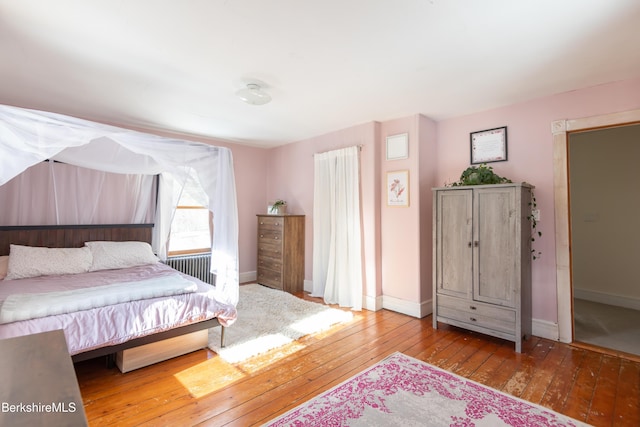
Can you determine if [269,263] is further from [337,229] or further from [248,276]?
[337,229]

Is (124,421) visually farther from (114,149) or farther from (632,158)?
(632,158)

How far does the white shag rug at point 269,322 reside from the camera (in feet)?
9.37

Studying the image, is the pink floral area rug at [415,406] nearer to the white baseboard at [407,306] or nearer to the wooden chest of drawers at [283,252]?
the white baseboard at [407,306]

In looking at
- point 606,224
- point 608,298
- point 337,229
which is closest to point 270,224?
point 337,229

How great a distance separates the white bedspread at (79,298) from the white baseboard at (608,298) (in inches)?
210

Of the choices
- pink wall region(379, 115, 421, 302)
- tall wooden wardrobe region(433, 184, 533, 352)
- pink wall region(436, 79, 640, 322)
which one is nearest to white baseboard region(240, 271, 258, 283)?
pink wall region(379, 115, 421, 302)

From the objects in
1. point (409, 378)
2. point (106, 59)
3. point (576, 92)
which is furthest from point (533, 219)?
point (106, 59)

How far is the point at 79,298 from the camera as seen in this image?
2.30 metres

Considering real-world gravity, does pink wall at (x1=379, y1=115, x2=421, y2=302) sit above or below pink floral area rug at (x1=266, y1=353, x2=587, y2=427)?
above

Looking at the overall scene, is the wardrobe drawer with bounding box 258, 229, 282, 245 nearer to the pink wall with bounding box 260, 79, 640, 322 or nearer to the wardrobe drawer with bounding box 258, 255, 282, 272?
the wardrobe drawer with bounding box 258, 255, 282, 272

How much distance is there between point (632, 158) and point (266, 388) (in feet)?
17.3

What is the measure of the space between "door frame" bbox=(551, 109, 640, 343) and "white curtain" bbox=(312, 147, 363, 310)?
2.14 m

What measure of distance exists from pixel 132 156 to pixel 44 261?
147 cm

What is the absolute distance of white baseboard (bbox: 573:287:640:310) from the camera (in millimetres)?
4023
